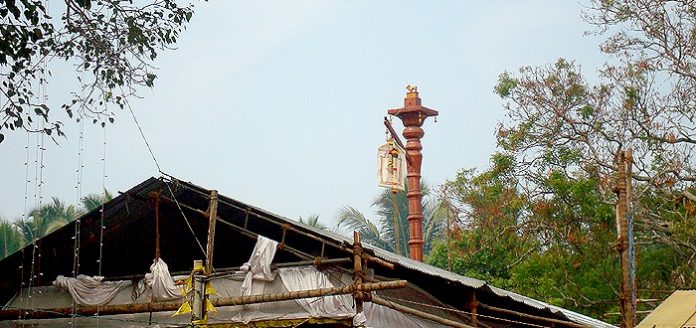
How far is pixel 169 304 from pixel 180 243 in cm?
198

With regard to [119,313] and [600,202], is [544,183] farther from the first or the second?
[119,313]

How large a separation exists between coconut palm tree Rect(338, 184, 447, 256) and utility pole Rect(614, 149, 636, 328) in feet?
63.5

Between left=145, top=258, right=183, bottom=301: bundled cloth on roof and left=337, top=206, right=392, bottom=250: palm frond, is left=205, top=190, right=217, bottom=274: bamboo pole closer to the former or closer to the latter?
left=145, top=258, right=183, bottom=301: bundled cloth on roof

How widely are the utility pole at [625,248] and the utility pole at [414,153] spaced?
26.8ft

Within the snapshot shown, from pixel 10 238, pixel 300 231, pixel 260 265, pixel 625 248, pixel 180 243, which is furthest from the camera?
pixel 10 238

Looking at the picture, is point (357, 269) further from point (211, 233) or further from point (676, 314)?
point (676, 314)

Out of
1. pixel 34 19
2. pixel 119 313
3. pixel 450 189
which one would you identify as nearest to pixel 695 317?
pixel 119 313

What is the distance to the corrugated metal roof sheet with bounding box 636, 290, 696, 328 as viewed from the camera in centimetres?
1179

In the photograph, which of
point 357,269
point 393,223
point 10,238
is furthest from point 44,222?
point 357,269

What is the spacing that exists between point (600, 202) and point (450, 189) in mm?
4507

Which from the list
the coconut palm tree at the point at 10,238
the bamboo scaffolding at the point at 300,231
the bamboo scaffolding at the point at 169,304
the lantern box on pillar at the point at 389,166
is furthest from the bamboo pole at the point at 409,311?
the coconut palm tree at the point at 10,238

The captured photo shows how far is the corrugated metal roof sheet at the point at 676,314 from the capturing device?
38.7 feet

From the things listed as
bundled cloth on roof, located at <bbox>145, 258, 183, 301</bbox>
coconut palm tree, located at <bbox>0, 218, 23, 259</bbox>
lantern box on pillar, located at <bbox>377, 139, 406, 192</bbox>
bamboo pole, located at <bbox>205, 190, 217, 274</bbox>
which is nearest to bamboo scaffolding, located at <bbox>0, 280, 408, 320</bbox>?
bundled cloth on roof, located at <bbox>145, 258, 183, 301</bbox>

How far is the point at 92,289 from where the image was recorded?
13711mm
